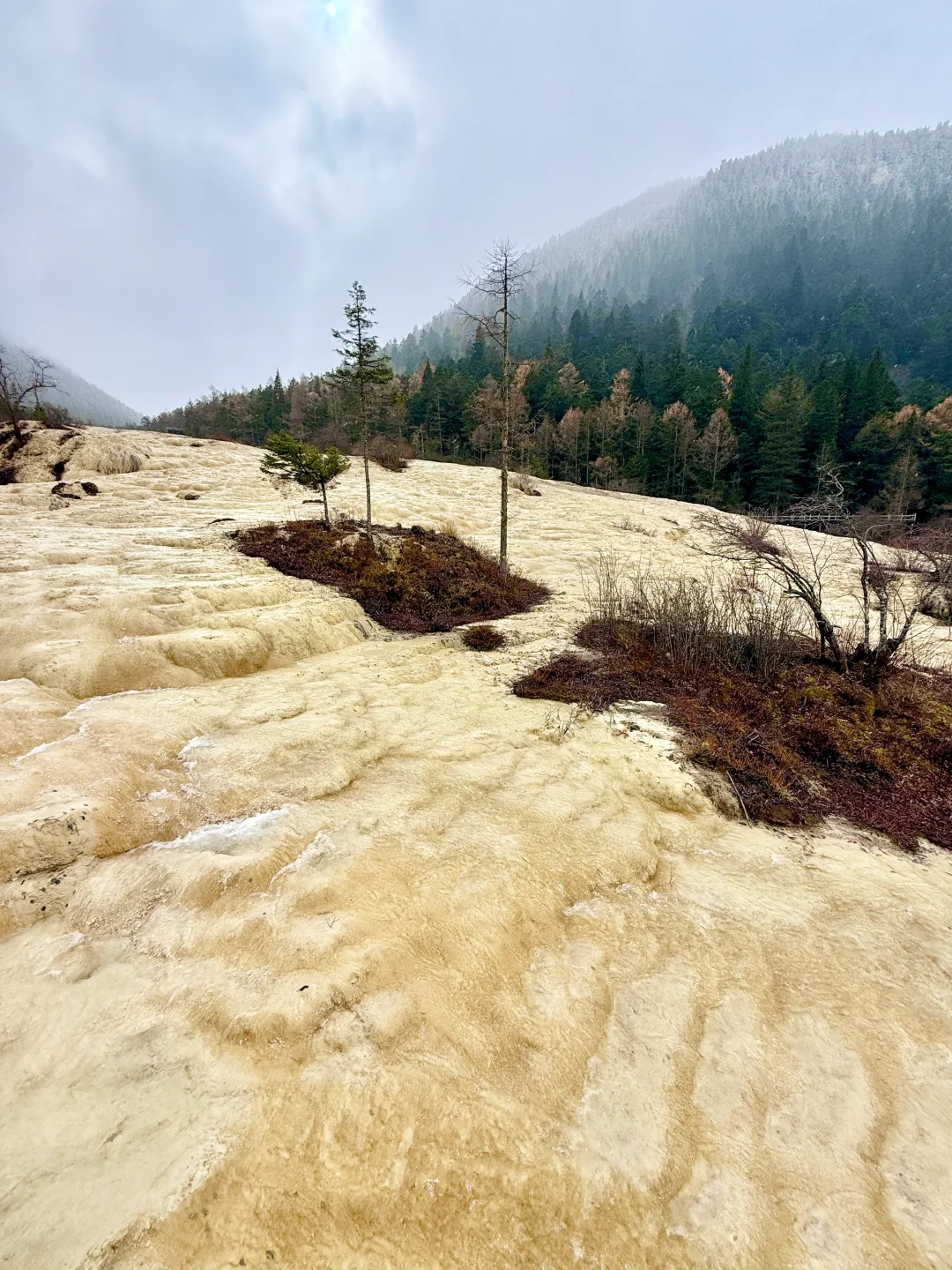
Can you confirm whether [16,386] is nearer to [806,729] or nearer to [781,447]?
[806,729]

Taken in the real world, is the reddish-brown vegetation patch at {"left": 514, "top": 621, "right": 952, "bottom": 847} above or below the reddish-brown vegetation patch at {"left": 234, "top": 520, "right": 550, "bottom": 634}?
below

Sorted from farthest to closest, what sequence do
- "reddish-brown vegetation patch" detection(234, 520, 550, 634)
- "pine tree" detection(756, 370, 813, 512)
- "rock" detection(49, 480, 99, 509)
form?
1. "pine tree" detection(756, 370, 813, 512)
2. "rock" detection(49, 480, 99, 509)
3. "reddish-brown vegetation patch" detection(234, 520, 550, 634)

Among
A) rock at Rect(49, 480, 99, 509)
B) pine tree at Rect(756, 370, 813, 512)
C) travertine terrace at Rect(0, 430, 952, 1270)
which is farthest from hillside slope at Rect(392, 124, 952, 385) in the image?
travertine terrace at Rect(0, 430, 952, 1270)

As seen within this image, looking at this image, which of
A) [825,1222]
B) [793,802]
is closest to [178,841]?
[825,1222]

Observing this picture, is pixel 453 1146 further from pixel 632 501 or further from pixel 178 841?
pixel 632 501

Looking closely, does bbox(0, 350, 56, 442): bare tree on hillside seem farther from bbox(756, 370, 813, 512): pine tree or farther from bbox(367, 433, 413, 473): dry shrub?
bbox(756, 370, 813, 512): pine tree

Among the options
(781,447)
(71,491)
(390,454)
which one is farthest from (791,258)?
(71,491)
